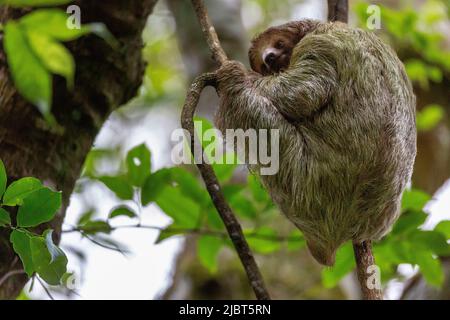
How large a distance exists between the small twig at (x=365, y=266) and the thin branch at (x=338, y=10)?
189cm

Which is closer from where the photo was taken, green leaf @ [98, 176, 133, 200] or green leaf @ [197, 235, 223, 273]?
green leaf @ [98, 176, 133, 200]

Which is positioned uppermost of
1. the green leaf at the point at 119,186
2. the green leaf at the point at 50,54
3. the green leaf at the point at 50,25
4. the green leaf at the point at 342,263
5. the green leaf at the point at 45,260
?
the green leaf at the point at 50,25

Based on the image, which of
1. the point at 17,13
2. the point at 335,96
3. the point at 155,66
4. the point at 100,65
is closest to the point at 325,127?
the point at 335,96

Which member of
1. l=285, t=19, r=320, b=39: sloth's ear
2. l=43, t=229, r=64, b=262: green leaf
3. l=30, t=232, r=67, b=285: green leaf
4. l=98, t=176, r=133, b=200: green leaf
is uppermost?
l=285, t=19, r=320, b=39: sloth's ear

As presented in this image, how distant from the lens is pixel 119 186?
14.2 ft

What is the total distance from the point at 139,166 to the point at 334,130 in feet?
4.69

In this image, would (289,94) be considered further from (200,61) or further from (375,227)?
(200,61)

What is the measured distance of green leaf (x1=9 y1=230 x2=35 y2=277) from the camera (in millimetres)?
2850

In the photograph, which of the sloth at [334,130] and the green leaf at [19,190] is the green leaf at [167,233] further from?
the green leaf at [19,190]

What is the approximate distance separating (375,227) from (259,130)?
986mm

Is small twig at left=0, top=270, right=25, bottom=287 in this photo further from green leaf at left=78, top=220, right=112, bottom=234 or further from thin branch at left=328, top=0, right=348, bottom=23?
thin branch at left=328, top=0, right=348, bottom=23

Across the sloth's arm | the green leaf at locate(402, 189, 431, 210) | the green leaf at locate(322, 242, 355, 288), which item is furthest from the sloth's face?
the green leaf at locate(322, 242, 355, 288)

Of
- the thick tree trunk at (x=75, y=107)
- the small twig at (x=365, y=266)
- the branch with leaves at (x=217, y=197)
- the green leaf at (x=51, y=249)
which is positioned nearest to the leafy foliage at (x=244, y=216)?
the thick tree trunk at (x=75, y=107)

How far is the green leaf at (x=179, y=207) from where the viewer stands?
4.66 meters
